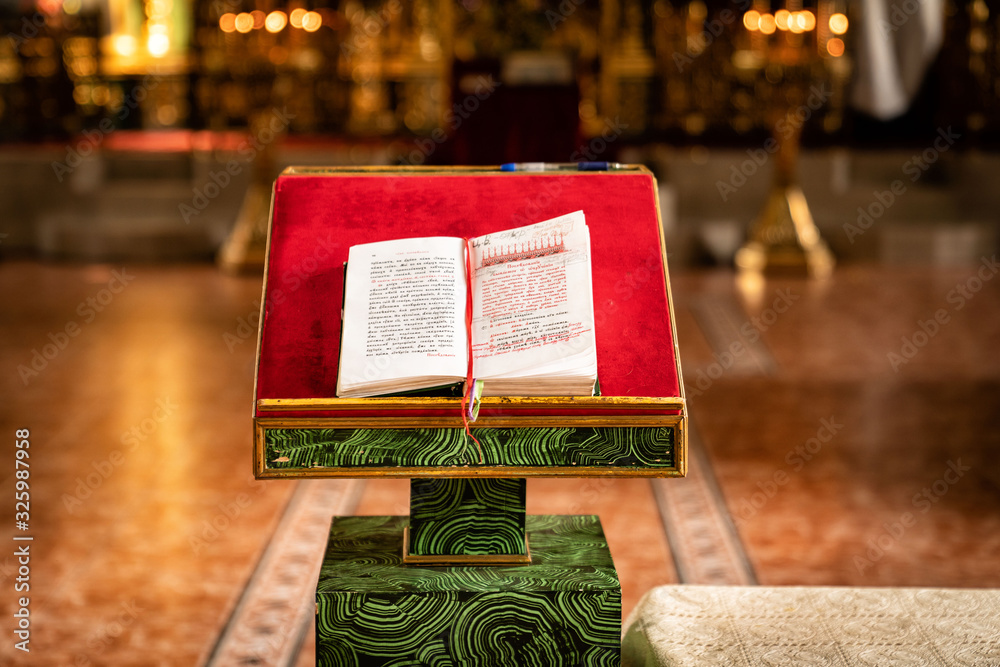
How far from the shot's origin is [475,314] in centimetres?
A: 166

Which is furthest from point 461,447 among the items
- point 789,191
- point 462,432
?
point 789,191

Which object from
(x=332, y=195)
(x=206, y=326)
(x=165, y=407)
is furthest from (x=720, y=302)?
(x=332, y=195)

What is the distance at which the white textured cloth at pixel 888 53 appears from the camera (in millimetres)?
6270

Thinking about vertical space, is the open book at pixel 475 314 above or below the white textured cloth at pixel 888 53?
above

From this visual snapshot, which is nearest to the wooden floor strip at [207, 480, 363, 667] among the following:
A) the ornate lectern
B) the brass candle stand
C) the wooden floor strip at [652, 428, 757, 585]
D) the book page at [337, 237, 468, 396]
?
the ornate lectern

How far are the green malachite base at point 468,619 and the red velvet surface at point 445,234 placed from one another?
35cm

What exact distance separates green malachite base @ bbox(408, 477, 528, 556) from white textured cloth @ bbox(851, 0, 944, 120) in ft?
17.3

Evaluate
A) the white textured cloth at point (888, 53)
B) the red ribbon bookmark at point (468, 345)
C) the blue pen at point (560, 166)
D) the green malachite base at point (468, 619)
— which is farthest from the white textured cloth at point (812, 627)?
the white textured cloth at point (888, 53)

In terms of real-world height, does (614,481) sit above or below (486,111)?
below

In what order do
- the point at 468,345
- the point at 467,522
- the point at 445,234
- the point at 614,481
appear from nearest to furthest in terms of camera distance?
the point at 468,345 → the point at 445,234 → the point at 467,522 → the point at 614,481

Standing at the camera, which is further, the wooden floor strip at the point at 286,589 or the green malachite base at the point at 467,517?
the wooden floor strip at the point at 286,589

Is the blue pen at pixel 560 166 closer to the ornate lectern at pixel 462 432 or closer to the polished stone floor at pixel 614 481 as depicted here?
the ornate lectern at pixel 462 432

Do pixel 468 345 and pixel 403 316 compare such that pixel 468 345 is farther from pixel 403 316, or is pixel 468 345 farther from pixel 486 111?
pixel 486 111

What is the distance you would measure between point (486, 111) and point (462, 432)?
5.54m
